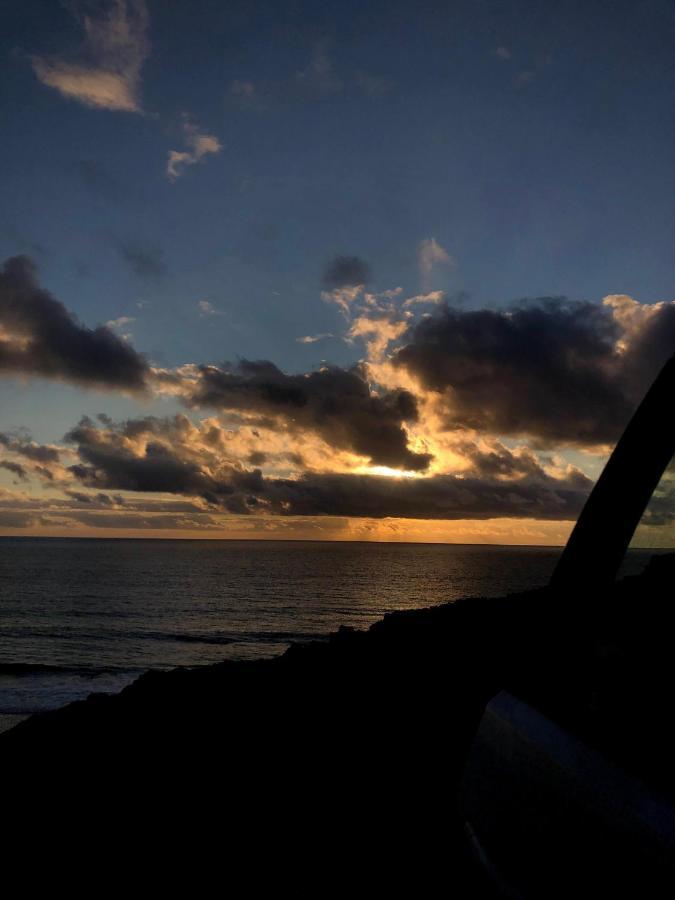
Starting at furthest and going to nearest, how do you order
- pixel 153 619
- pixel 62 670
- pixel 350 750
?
pixel 153 619
pixel 62 670
pixel 350 750

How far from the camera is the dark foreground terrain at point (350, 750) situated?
1551 mm

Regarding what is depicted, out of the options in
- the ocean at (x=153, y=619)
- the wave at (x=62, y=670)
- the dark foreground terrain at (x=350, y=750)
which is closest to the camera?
the dark foreground terrain at (x=350, y=750)

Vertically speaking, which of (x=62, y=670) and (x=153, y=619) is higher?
(x=62, y=670)

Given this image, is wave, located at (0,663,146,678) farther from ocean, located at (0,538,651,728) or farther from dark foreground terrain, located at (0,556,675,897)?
dark foreground terrain, located at (0,556,675,897)

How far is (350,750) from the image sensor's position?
25.8ft

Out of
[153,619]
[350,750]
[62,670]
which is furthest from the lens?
[153,619]

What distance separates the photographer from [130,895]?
5.41m

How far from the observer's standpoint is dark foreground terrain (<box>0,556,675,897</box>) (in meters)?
1.55

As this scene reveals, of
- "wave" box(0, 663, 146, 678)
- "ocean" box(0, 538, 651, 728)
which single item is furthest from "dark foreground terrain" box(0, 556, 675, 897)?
"wave" box(0, 663, 146, 678)

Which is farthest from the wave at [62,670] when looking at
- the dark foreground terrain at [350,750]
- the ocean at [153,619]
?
the dark foreground terrain at [350,750]

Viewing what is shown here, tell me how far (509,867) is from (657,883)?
469 millimetres

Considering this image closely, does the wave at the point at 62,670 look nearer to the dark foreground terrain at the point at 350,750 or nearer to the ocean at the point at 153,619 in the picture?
the ocean at the point at 153,619

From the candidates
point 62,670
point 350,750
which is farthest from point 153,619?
point 350,750

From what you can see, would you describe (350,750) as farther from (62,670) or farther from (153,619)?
(153,619)
